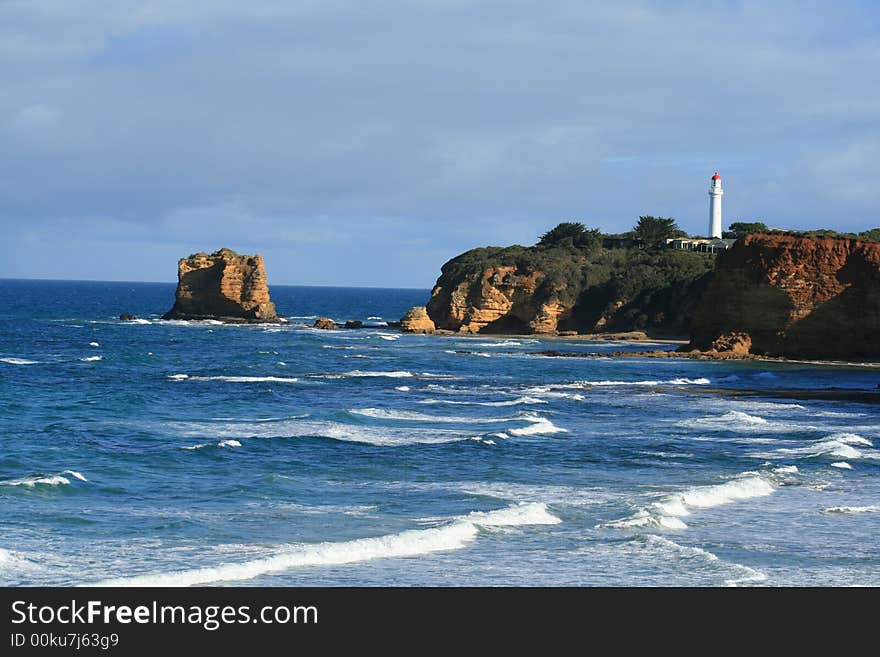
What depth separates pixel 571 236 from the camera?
12175 centimetres

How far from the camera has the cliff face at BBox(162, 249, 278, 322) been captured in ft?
368

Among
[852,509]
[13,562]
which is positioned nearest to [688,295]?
[852,509]

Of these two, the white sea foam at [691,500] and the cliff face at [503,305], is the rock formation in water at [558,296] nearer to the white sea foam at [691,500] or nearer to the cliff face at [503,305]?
the cliff face at [503,305]

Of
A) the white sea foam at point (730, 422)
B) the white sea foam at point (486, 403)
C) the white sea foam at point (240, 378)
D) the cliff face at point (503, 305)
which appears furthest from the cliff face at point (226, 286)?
the white sea foam at point (730, 422)

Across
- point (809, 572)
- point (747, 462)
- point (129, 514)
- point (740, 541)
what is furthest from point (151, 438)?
point (809, 572)

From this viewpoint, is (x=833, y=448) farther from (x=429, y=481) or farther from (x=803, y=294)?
(x=803, y=294)

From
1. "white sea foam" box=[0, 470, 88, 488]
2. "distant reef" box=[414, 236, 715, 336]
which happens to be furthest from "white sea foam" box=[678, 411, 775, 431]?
"distant reef" box=[414, 236, 715, 336]

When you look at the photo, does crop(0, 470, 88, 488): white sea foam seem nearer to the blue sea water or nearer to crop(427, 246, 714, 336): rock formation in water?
the blue sea water
